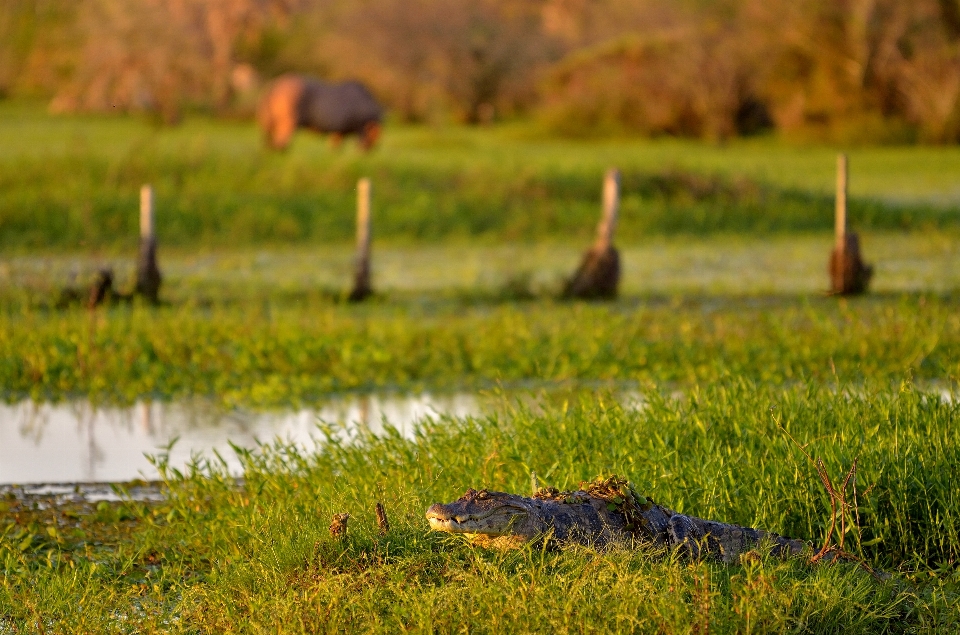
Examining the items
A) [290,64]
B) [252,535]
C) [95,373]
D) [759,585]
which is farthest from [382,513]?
[290,64]

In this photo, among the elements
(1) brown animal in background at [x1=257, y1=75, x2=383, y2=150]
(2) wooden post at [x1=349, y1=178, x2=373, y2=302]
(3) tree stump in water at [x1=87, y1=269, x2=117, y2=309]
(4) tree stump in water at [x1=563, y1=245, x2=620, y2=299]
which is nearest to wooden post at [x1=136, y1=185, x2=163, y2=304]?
(3) tree stump in water at [x1=87, y1=269, x2=117, y2=309]

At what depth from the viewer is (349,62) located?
160ft

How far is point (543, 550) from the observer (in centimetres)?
502

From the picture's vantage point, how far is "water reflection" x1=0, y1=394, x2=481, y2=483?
828 cm

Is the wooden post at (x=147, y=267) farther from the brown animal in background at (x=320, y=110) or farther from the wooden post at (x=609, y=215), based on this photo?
the brown animal in background at (x=320, y=110)

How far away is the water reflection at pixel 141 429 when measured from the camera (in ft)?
27.2

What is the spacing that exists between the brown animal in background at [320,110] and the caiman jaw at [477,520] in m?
27.0

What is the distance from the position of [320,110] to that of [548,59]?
1490cm

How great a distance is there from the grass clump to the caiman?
0.09 meters

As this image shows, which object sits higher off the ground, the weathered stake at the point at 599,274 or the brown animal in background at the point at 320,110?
the weathered stake at the point at 599,274

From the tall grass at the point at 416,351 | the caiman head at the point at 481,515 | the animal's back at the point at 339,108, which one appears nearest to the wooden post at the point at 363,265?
the tall grass at the point at 416,351

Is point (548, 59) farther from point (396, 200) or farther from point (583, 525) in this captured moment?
point (583, 525)

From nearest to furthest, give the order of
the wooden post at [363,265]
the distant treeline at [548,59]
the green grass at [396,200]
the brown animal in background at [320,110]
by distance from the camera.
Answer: the wooden post at [363,265]
the green grass at [396,200]
the brown animal in background at [320,110]
the distant treeline at [548,59]

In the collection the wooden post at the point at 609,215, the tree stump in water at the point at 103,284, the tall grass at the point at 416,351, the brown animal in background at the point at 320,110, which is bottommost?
the brown animal in background at the point at 320,110
